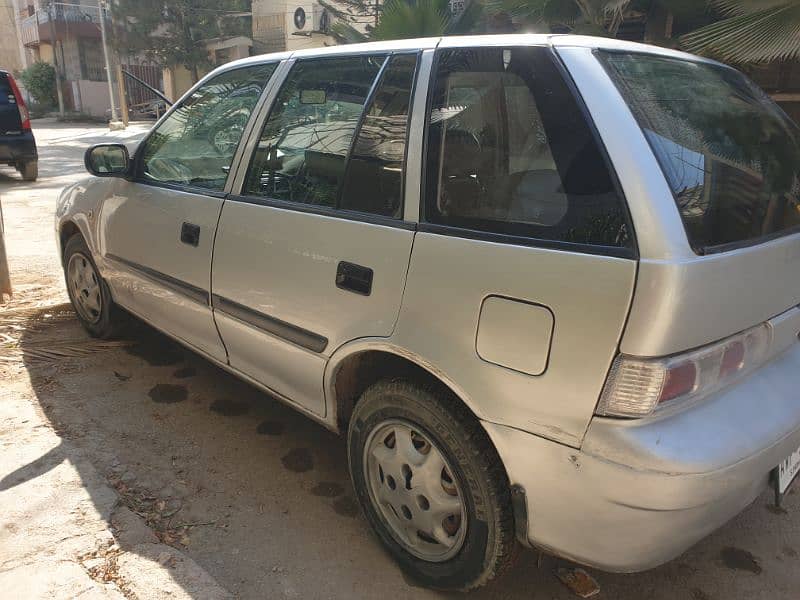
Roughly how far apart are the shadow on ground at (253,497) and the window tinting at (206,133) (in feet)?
3.91

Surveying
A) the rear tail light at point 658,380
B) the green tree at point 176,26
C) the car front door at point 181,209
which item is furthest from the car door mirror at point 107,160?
the green tree at point 176,26

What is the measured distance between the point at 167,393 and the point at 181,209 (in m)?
1.13

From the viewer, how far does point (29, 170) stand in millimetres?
10891

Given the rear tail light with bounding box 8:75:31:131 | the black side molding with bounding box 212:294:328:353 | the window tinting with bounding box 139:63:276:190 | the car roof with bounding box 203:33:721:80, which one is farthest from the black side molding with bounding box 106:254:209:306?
the rear tail light with bounding box 8:75:31:131

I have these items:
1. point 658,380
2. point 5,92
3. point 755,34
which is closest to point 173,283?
point 658,380

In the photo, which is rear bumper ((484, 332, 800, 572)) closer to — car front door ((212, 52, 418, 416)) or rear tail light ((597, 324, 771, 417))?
rear tail light ((597, 324, 771, 417))

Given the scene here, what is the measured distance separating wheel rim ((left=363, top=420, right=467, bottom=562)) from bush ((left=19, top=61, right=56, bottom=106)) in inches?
1450

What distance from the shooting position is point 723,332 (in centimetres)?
164

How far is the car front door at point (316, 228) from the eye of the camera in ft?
6.79

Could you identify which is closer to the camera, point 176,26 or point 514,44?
point 514,44

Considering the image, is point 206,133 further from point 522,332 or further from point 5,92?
point 5,92

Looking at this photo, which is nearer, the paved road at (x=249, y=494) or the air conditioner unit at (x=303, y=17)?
the paved road at (x=249, y=494)

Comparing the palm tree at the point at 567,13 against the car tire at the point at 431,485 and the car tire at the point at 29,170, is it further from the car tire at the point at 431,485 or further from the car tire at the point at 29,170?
the car tire at the point at 29,170

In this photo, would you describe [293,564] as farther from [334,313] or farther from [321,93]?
[321,93]
